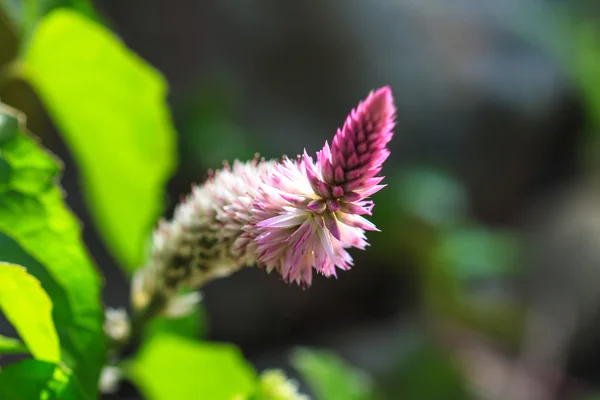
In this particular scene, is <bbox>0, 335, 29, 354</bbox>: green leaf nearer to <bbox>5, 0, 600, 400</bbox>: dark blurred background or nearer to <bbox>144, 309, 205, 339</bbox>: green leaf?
<bbox>144, 309, 205, 339</bbox>: green leaf

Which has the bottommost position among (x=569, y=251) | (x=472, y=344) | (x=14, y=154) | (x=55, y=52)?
(x=14, y=154)

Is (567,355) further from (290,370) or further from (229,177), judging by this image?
(229,177)

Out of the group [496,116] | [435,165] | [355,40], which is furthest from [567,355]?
[355,40]

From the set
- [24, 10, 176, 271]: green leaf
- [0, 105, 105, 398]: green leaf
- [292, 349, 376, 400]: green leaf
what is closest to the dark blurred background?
[24, 10, 176, 271]: green leaf

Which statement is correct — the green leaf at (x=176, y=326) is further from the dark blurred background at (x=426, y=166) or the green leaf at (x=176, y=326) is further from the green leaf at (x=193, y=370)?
the dark blurred background at (x=426, y=166)

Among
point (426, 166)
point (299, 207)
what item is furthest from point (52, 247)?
point (426, 166)

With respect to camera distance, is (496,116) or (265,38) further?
(496,116)
